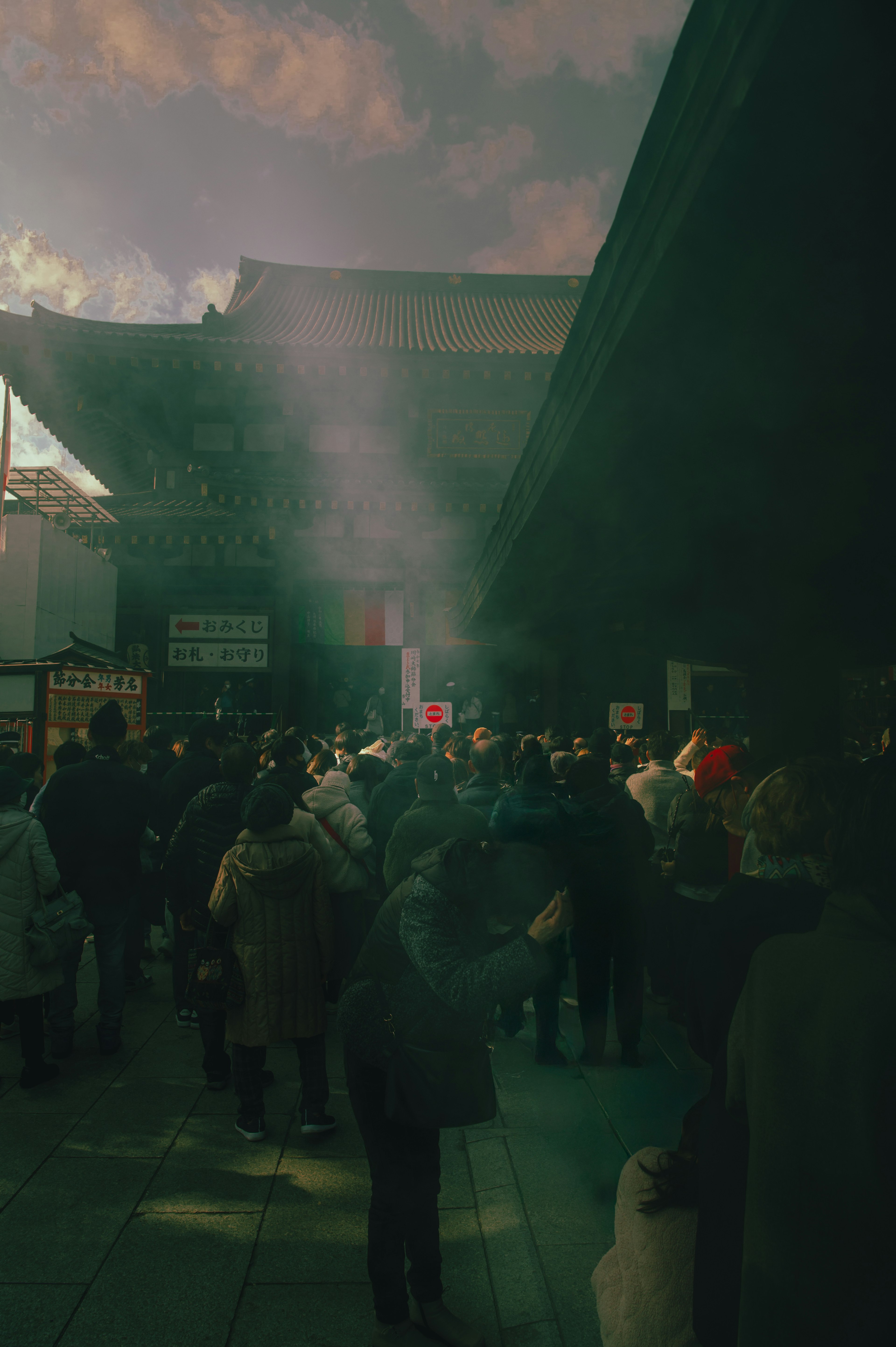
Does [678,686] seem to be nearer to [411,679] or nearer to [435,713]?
[435,713]

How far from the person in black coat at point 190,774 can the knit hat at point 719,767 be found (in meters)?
2.97

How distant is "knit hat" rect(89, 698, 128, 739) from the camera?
13.5 ft

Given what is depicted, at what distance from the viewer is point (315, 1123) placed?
10.1ft

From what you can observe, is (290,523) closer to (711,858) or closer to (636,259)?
(711,858)

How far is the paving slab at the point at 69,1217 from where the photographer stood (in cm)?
230

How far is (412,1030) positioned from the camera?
1.79 metres

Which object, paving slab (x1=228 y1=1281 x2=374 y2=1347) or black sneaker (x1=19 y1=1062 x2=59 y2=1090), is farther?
Answer: black sneaker (x1=19 y1=1062 x2=59 y2=1090)

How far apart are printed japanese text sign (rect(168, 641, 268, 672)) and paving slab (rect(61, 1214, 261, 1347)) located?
11.2m

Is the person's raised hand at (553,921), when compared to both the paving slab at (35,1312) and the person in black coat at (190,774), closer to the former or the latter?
the paving slab at (35,1312)

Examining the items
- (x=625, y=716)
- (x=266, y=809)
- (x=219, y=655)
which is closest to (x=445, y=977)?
(x=266, y=809)

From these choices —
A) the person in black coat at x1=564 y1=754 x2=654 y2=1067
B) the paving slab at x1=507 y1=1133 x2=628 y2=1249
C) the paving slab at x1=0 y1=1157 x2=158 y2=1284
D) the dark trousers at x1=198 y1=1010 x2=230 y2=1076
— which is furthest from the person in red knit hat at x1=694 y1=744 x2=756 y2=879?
the paving slab at x1=0 y1=1157 x2=158 y2=1284

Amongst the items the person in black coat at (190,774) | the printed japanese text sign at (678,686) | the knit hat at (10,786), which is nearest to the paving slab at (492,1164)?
the person in black coat at (190,774)

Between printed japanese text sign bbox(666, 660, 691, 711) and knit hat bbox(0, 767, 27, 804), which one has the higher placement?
printed japanese text sign bbox(666, 660, 691, 711)

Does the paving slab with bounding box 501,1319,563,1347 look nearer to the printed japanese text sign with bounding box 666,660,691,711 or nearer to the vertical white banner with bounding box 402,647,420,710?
the printed japanese text sign with bounding box 666,660,691,711
